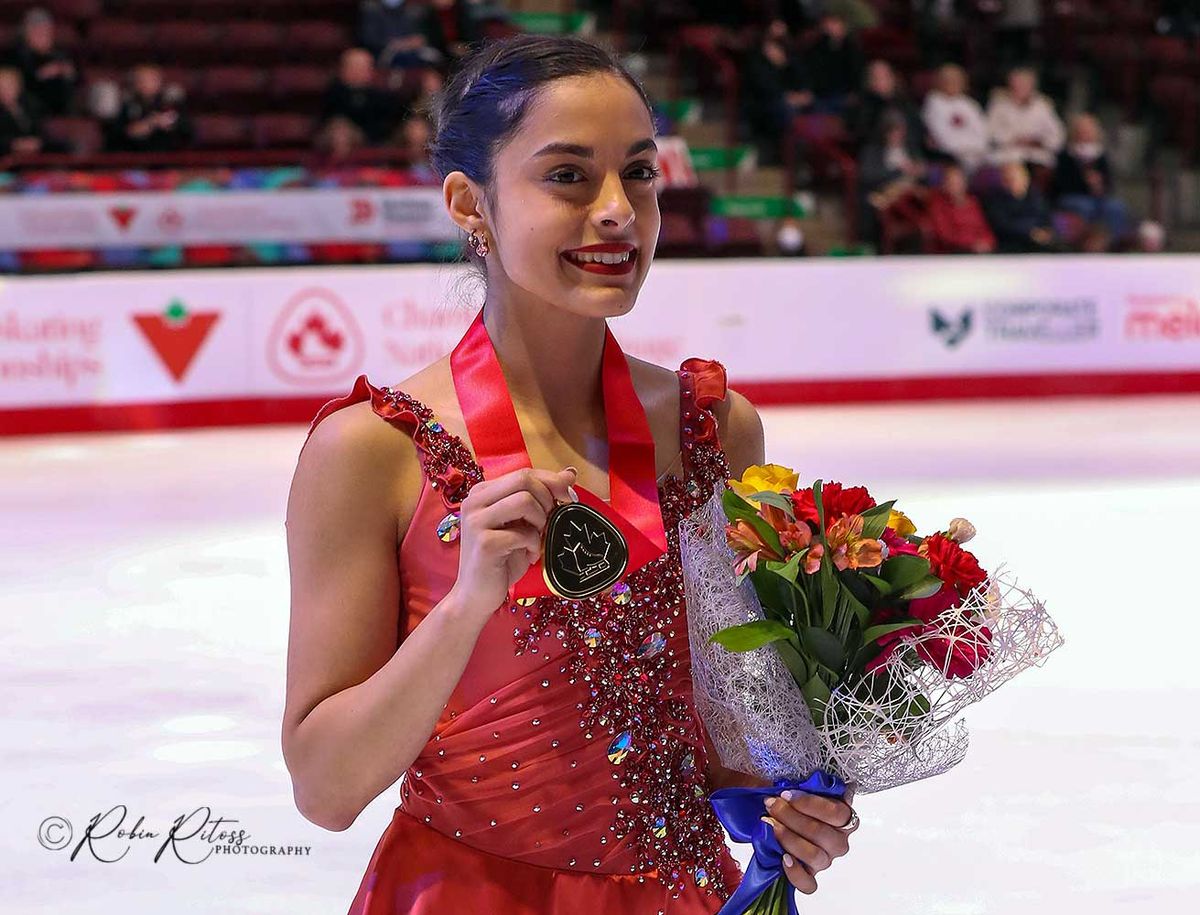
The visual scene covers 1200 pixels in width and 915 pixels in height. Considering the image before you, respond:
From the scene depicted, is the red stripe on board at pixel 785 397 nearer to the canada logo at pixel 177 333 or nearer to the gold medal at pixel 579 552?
the canada logo at pixel 177 333

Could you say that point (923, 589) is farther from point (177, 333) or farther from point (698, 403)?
point (177, 333)

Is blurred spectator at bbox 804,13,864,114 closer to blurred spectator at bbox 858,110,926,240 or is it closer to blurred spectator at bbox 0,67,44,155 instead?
blurred spectator at bbox 858,110,926,240

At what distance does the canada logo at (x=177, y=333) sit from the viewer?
962 cm

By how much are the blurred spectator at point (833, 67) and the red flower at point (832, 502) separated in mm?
11557

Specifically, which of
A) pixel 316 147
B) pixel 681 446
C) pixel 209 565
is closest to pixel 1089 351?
pixel 316 147

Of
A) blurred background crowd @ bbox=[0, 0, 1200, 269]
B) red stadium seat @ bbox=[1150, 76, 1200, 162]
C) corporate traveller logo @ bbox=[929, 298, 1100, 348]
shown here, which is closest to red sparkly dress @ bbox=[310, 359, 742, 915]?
blurred background crowd @ bbox=[0, 0, 1200, 269]

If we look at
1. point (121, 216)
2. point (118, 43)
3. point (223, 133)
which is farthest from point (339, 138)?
point (118, 43)

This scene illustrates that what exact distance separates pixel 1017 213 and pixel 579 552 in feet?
36.2

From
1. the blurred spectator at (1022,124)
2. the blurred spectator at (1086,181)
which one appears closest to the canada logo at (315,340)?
the blurred spectator at (1022,124)

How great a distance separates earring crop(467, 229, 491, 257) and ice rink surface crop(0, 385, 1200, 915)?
1.95 m

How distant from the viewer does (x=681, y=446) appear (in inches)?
69.0

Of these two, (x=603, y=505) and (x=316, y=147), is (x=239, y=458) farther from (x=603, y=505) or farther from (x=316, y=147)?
(x=603, y=505)

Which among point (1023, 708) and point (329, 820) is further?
point (1023, 708)

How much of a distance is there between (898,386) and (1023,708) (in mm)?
6179
